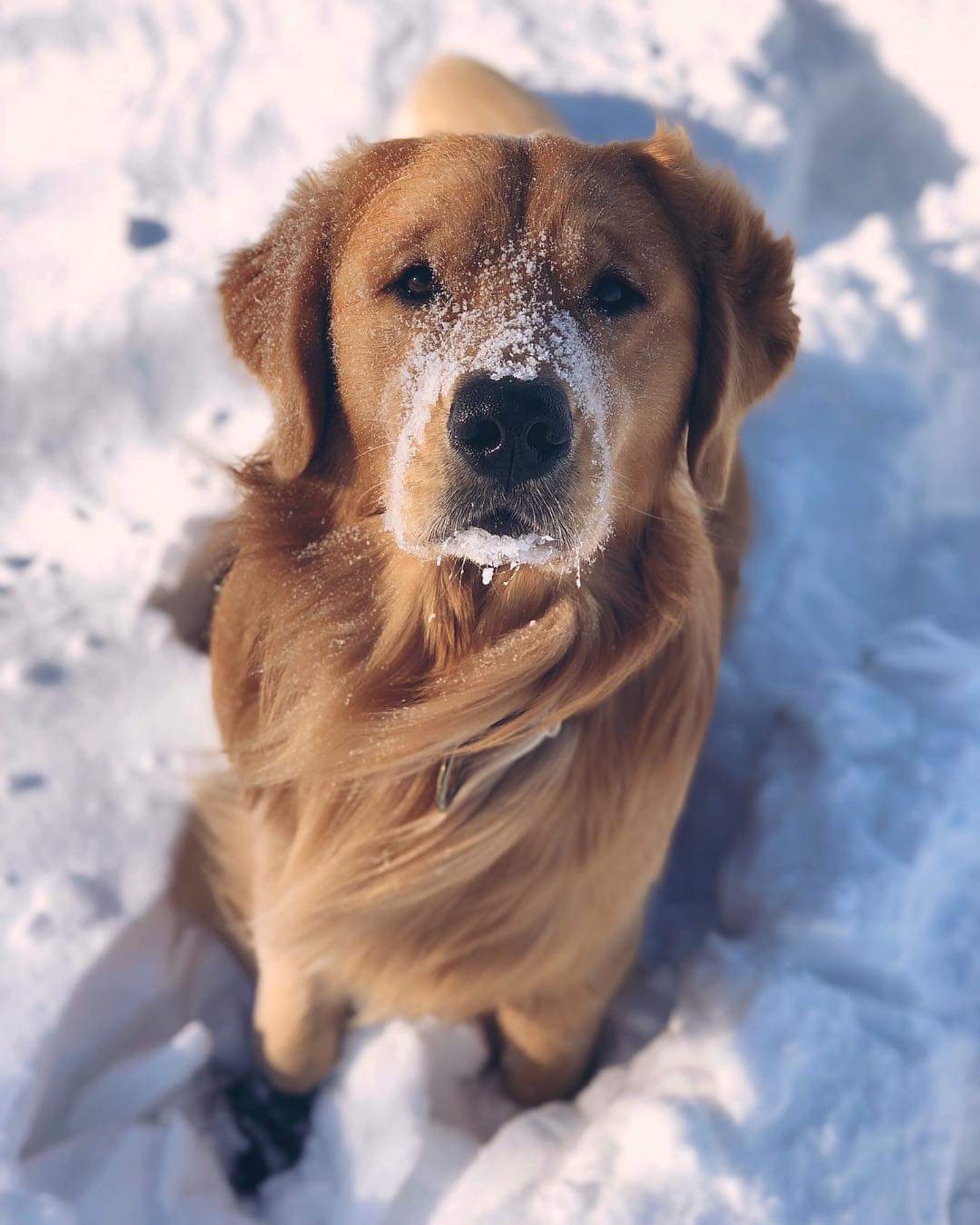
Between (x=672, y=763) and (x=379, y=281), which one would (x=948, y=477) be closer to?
(x=672, y=763)

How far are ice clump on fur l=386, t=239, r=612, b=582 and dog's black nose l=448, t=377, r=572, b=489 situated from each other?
0.04 m

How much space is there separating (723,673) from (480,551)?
5.57 feet

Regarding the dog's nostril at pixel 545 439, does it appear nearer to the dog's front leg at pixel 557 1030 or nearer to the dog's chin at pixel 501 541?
the dog's chin at pixel 501 541

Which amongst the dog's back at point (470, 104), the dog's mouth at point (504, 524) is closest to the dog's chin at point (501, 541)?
the dog's mouth at point (504, 524)

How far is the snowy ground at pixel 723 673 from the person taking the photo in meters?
2.35

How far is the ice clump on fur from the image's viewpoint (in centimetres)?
167

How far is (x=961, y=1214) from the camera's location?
250 centimetres

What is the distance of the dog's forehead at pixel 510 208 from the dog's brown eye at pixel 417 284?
24 mm

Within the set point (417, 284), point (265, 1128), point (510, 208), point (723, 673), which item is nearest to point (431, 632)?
point (417, 284)

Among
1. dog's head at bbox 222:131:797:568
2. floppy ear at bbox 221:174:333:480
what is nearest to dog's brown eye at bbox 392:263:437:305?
dog's head at bbox 222:131:797:568

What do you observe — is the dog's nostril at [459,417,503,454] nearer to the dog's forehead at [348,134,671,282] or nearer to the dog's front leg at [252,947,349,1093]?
the dog's forehead at [348,134,671,282]

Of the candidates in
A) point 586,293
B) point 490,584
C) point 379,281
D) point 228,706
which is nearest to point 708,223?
point 586,293

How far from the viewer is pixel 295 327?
1965 mm

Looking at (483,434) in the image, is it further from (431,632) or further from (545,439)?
(431,632)
